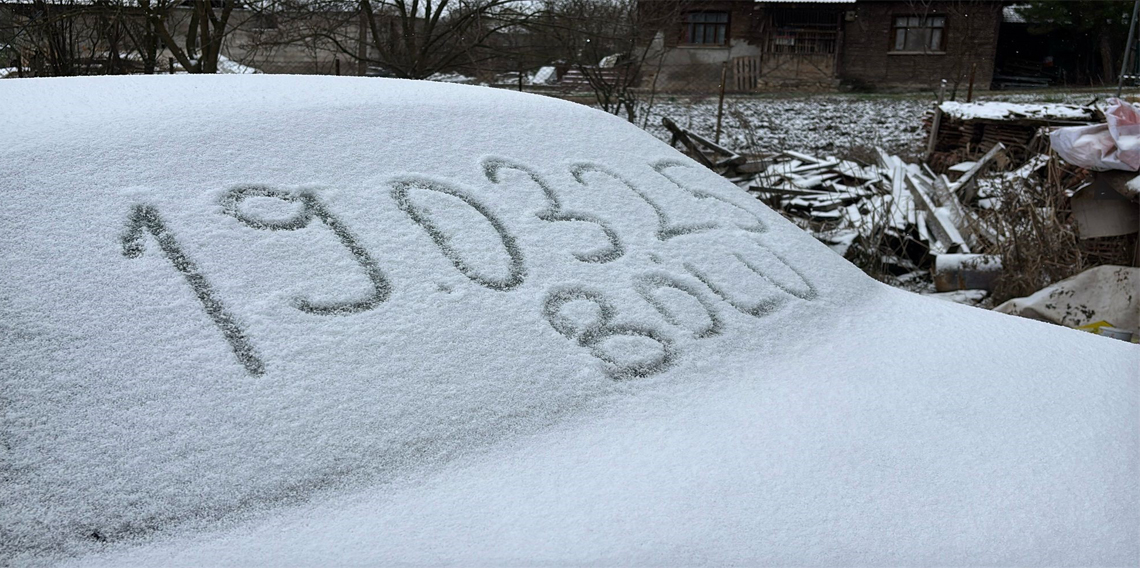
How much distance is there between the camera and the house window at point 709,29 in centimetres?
2092

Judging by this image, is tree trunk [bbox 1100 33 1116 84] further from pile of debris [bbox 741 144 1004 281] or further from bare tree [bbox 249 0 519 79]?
bare tree [bbox 249 0 519 79]

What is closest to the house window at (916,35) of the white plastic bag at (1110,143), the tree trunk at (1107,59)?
the tree trunk at (1107,59)

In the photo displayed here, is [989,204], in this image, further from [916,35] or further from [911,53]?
[916,35]

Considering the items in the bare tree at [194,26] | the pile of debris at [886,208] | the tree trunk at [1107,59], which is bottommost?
the pile of debris at [886,208]

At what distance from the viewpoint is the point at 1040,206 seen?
15.8 ft

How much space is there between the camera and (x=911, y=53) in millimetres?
20297

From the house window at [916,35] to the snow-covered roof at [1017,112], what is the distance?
12.1m

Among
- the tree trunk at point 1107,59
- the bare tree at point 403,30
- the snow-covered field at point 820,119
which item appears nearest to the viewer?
the bare tree at point 403,30

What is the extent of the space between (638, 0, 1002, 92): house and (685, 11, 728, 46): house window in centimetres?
2

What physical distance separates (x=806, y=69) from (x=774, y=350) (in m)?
20.4

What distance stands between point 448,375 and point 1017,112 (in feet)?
30.1

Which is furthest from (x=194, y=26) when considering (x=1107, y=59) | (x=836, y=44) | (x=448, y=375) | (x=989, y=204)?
(x=1107, y=59)

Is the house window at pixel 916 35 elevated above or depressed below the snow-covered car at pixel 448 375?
above

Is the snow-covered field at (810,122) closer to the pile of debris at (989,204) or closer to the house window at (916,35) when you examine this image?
the pile of debris at (989,204)
